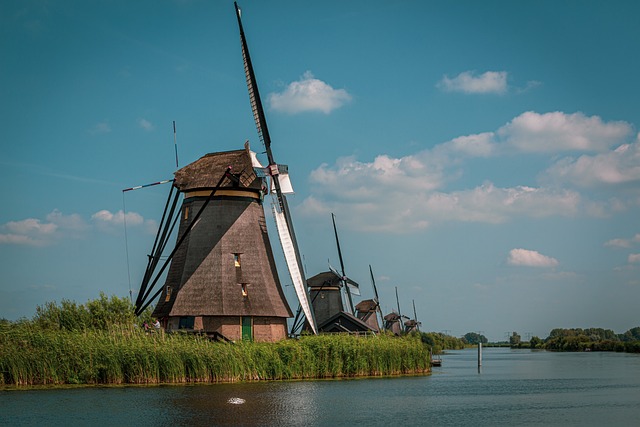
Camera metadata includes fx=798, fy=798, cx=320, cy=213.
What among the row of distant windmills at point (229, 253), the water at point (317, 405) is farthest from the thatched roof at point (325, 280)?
the water at point (317, 405)

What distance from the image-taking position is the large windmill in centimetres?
2972

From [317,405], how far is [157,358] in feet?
20.4

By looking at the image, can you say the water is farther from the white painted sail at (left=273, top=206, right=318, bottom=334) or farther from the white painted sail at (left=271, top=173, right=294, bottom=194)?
the white painted sail at (left=271, top=173, right=294, bottom=194)

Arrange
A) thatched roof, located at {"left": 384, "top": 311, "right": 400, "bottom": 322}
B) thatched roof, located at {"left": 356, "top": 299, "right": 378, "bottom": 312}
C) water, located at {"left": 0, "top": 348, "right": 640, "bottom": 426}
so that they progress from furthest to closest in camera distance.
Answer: thatched roof, located at {"left": 384, "top": 311, "right": 400, "bottom": 322} → thatched roof, located at {"left": 356, "top": 299, "right": 378, "bottom": 312} → water, located at {"left": 0, "top": 348, "right": 640, "bottom": 426}

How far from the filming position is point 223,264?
99.0 feet

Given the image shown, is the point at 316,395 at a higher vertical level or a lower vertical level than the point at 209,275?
lower

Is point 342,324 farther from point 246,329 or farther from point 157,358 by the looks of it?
point 157,358

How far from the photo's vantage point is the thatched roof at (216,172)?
100ft

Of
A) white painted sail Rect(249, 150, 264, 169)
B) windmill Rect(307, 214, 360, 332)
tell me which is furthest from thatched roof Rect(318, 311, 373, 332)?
white painted sail Rect(249, 150, 264, 169)

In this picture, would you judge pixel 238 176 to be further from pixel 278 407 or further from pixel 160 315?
pixel 278 407

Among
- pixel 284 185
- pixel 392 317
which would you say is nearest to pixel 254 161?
pixel 284 185

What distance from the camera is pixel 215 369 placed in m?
24.1

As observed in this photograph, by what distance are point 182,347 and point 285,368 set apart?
371 cm

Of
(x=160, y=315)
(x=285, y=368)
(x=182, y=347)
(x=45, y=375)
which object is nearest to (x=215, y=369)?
(x=182, y=347)
